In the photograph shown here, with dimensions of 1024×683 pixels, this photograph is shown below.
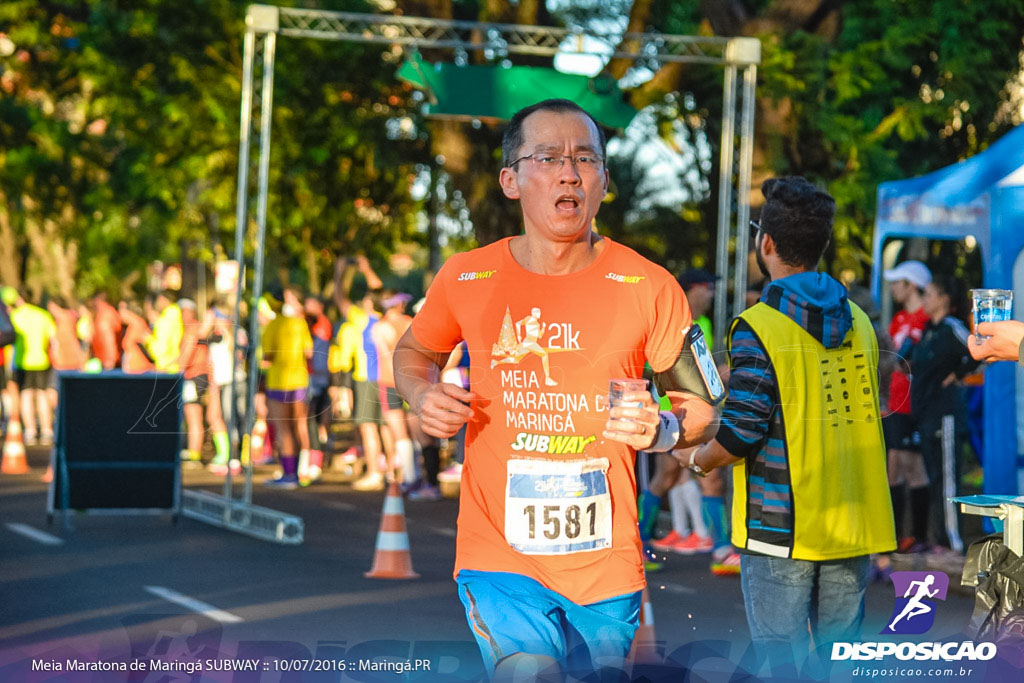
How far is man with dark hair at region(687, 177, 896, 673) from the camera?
176 inches

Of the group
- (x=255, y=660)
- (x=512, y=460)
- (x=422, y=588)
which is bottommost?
(x=422, y=588)

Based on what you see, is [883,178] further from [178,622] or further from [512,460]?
[512,460]

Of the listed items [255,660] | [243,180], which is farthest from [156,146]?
[255,660]

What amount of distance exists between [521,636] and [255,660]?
1.13m

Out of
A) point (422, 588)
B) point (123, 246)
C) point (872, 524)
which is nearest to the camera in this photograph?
point (872, 524)

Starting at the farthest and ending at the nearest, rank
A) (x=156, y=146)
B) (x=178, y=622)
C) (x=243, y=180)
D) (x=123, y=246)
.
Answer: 1. (x=123, y=246)
2. (x=156, y=146)
3. (x=243, y=180)
4. (x=178, y=622)

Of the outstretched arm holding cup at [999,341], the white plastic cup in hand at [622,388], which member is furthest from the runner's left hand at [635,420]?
the outstretched arm holding cup at [999,341]

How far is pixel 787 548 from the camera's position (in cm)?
447

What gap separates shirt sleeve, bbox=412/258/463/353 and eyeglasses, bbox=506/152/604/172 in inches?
14.6

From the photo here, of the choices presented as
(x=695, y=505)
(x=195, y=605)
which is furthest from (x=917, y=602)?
(x=695, y=505)

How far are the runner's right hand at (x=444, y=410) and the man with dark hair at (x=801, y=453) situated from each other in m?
1.10

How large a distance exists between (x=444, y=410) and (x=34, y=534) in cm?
899

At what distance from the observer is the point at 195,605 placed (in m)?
8.77

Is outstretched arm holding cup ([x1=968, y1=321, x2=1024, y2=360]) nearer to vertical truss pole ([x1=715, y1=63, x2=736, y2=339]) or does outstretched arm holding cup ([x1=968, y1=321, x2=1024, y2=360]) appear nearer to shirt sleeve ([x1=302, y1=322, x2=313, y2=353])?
vertical truss pole ([x1=715, y1=63, x2=736, y2=339])
